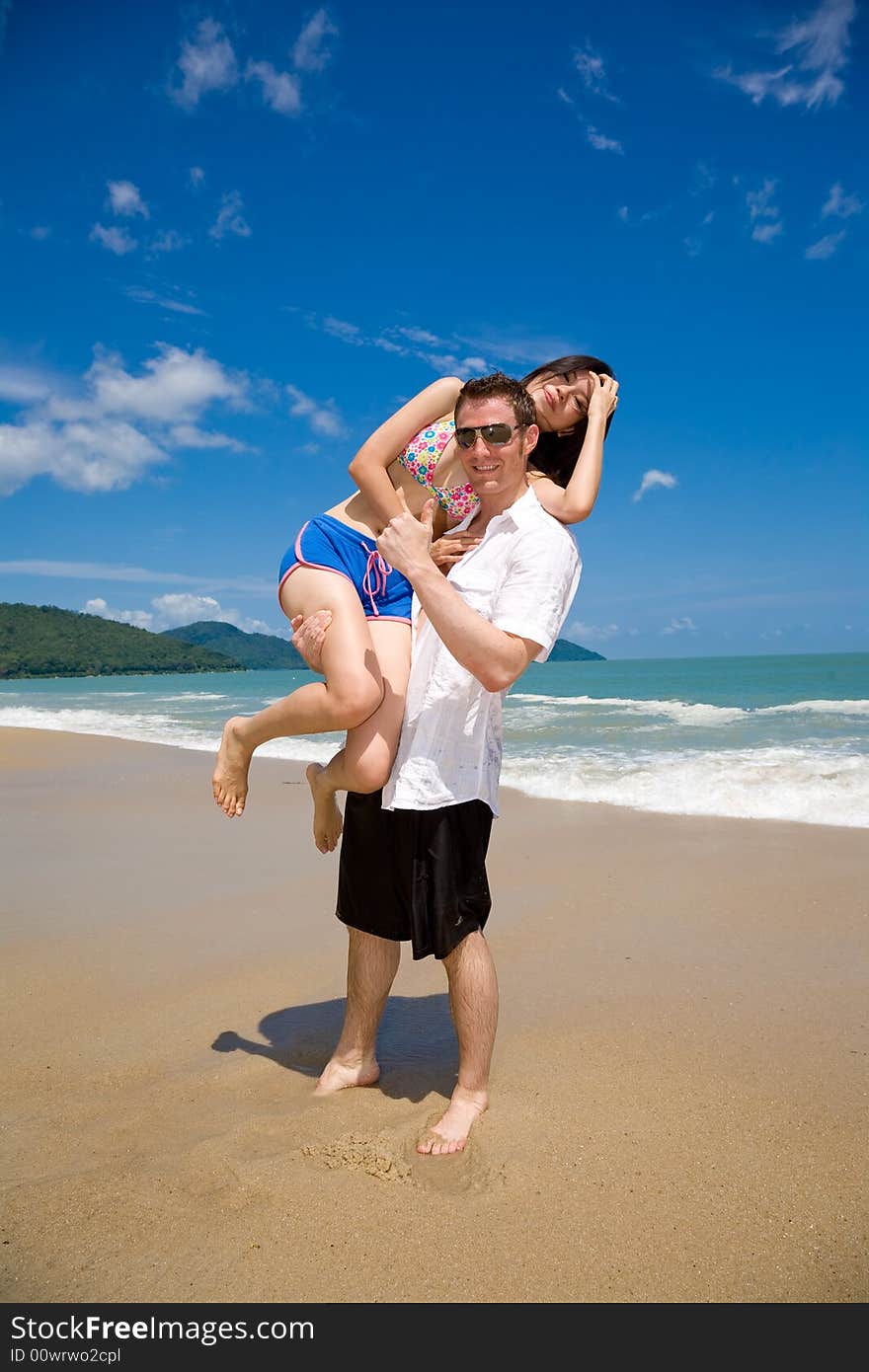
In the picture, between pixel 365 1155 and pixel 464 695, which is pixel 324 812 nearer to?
pixel 464 695

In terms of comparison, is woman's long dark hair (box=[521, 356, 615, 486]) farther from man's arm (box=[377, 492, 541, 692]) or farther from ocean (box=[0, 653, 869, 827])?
ocean (box=[0, 653, 869, 827])

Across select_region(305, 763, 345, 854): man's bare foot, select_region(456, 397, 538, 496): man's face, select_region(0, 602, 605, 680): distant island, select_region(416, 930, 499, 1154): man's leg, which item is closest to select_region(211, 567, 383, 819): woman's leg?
select_region(305, 763, 345, 854): man's bare foot

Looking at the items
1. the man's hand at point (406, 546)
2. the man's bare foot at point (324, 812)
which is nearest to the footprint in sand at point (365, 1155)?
the man's bare foot at point (324, 812)

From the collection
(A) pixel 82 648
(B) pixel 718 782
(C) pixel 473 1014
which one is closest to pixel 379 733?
(C) pixel 473 1014

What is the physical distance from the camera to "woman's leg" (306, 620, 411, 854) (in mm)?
2939

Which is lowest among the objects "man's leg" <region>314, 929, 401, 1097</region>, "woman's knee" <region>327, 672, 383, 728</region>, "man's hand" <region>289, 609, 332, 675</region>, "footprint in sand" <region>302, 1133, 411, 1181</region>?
"footprint in sand" <region>302, 1133, 411, 1181</region>

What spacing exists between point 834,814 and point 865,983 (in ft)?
13.5

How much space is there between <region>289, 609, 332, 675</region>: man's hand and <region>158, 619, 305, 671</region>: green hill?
131 meters

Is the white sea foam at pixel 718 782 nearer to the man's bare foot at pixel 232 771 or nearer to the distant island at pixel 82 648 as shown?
the man's bare foot at pixel 232 771

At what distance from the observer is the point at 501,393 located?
9.33ft

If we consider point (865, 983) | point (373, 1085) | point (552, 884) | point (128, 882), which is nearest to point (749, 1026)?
point (865, 983)

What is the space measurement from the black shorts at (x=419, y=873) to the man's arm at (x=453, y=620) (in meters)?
0.56

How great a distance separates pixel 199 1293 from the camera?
1.97m

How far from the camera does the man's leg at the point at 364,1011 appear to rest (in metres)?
3.16
